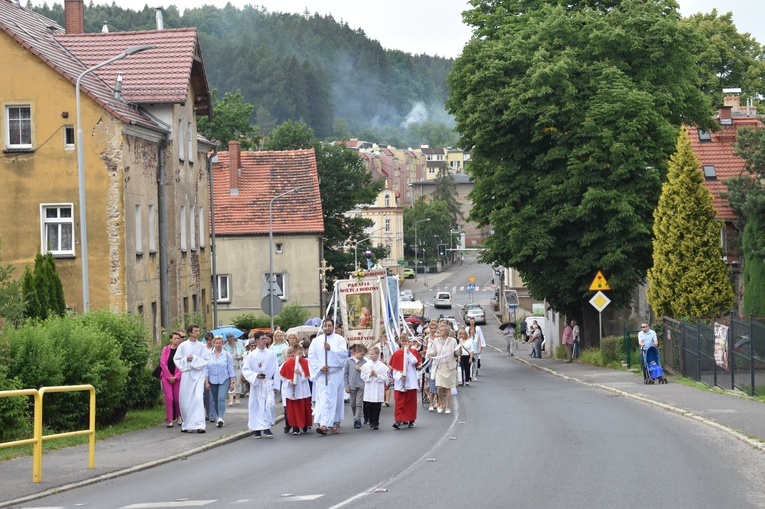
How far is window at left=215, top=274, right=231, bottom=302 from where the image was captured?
2468 inches

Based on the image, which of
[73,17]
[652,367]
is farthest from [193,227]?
[652,367]

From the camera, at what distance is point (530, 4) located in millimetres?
50531

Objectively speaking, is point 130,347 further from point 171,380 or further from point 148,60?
point 148,60

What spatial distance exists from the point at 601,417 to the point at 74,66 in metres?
19.6

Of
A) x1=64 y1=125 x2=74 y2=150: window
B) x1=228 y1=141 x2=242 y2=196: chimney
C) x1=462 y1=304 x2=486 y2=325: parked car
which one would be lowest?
x1=462 y1=304 x2=486 y2=325: parked car

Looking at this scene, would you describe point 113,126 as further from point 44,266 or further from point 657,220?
point 657,220

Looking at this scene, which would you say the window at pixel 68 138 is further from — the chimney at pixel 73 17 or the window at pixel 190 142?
the chimney at pixel 73 17

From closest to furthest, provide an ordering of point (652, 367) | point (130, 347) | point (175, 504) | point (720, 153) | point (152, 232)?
1. point (175, 504)
2. point (130, 347)
3. point (652, 367)
4. point (152, 232)
5. point (720, 153)

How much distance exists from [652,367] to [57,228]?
16005mm

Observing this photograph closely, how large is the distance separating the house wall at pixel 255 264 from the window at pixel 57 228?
28383mm

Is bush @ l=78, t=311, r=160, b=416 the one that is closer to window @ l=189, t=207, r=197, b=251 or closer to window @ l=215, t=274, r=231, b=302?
window @ l=189, t=207, r=197, b=251

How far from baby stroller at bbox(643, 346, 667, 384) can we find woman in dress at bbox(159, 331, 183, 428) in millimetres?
14204

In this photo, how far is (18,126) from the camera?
33.6 metres

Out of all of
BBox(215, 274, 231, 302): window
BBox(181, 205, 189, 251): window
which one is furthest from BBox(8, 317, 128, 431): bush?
BBox(215, 274, 231, 302): window
